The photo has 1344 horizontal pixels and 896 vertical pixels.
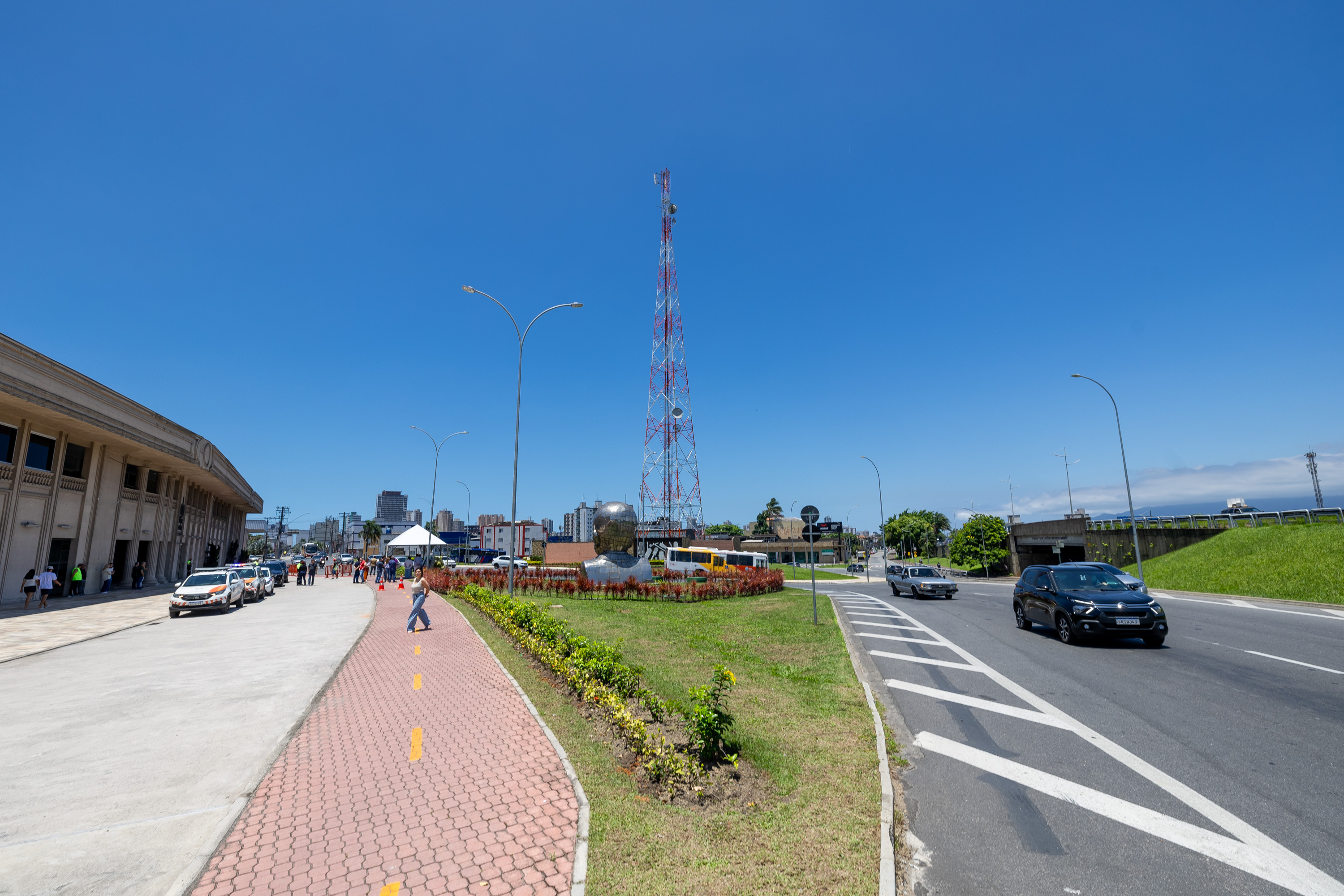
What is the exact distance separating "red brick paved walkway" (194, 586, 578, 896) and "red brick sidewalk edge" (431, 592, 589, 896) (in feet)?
0.20

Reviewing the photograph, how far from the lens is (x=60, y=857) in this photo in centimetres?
457

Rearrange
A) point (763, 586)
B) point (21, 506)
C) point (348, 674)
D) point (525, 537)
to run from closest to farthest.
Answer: point (348, 674), point (21, 506), point (763, 586), point (525, 537)

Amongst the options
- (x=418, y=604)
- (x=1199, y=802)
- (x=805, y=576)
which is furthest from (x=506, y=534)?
(x=1199, y=802)

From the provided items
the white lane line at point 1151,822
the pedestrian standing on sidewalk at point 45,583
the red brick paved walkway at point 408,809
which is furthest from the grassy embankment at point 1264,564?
the pedestrian standing on sidewalk at point 45,583

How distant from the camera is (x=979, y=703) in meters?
8.51

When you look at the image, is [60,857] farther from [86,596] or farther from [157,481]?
[157,481]

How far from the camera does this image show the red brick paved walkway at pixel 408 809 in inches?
166

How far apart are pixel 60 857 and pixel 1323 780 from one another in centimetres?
1077

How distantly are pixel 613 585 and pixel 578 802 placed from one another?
791 inches

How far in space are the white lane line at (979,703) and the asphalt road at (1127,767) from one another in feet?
0.12

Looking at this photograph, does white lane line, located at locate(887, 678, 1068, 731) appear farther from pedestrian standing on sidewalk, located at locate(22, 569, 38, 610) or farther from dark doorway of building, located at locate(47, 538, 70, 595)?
dark doorway of building, located at locate(47, 538, 70, 595)

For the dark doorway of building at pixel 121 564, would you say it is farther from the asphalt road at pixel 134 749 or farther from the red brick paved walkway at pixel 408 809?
the red brick paved walkway at pixel 408 809

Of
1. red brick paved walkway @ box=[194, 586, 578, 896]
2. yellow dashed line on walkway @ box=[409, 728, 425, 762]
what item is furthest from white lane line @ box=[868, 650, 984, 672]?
yellow dashed line on walkway @ box=[409, 728, 425, 762]

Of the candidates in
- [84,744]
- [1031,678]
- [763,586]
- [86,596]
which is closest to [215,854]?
[84,744]
